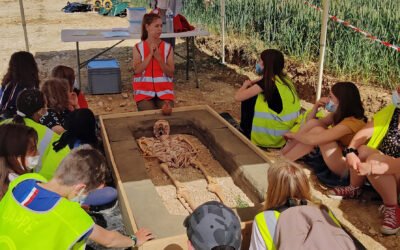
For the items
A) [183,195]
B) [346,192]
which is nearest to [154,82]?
[183,195]

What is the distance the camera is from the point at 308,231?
2.19m

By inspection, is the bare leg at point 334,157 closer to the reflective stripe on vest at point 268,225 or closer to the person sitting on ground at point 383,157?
the person sitting on ground at point 383,157

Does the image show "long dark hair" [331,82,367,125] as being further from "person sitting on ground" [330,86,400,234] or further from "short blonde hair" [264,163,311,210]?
"short blonde hair" [264,163,311,210]

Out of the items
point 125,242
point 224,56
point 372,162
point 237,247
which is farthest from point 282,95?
point 224,56

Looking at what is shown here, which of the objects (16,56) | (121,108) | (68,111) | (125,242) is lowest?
(121,108)

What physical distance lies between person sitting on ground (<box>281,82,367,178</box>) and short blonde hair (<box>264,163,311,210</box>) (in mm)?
1548

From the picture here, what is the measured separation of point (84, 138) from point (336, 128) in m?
2.04

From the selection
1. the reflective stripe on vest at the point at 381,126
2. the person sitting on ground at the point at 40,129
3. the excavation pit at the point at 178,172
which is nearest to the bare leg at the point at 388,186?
the reflective stripe on vest at the point at 381,126

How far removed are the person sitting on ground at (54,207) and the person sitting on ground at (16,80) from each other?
214 cm

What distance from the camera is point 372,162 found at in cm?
343

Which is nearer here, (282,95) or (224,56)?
(282,95)

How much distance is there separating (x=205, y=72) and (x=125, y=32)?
189 cm

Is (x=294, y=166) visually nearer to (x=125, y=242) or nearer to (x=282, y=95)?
(x=125, y=242)

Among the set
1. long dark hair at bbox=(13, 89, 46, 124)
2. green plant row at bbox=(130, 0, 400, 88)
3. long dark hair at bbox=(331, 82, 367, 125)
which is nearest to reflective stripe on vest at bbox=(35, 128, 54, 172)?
long dark hair at bbox=(13, 89, 46, 124)
